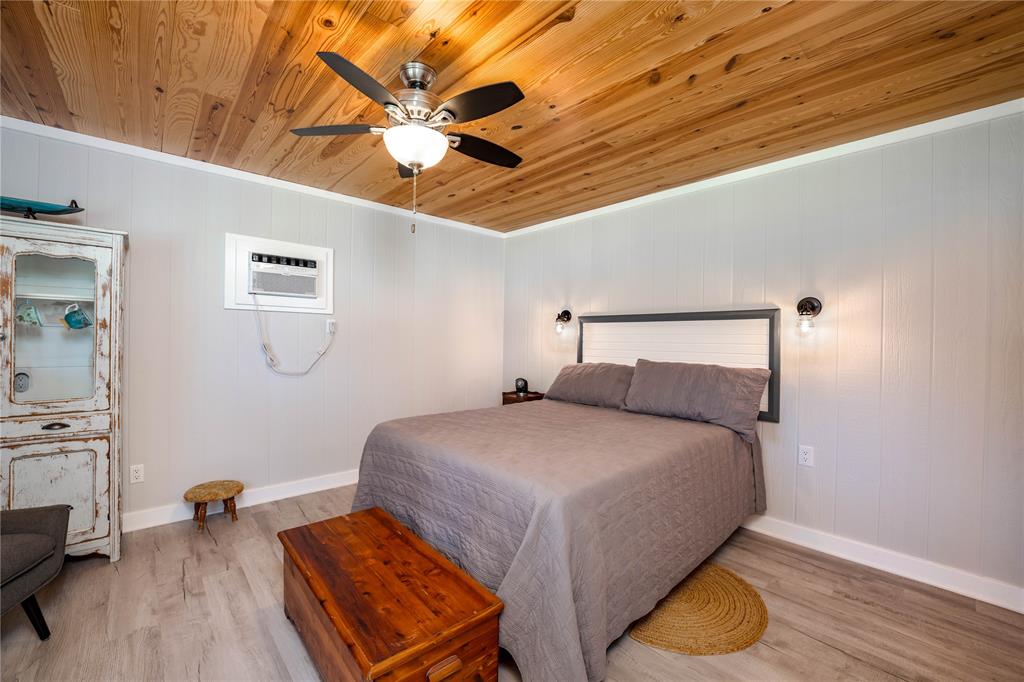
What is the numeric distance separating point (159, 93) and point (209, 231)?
1.09 meters

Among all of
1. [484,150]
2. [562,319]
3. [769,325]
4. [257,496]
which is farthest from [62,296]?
[769,325]

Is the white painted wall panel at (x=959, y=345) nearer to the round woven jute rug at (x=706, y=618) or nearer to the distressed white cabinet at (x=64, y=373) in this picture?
the round woven jute rug at (x=706, y=618)

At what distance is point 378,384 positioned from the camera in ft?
12.4

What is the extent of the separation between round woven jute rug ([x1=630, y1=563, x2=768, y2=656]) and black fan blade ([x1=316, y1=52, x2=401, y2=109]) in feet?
7.75

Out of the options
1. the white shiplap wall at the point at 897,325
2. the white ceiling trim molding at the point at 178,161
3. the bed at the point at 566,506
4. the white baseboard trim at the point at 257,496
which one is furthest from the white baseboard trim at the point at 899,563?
the white ceiling trim molding at the point at 178,161

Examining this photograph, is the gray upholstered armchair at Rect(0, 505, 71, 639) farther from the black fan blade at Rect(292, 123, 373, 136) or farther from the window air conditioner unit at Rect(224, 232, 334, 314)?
the black fan blade at Rect(292, 123, 373, 136)

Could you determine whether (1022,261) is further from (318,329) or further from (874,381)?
(318,329)

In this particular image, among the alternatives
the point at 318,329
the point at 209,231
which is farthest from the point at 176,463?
the point at 209,231

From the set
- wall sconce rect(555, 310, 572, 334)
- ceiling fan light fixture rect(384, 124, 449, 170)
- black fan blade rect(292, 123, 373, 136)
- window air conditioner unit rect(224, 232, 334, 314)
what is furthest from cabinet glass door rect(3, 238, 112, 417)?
wall sconce rect(555, 310, 572, 334)

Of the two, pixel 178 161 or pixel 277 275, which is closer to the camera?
pixel 178 161

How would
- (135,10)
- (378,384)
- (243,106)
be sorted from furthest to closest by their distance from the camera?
1. (378,384)
2. (243,106)
3. (135,10)

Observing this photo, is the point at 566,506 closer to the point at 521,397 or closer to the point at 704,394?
the point at 704,394

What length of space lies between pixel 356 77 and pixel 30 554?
216cm

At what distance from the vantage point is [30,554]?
5.41 ft
